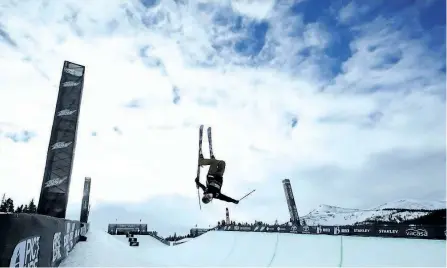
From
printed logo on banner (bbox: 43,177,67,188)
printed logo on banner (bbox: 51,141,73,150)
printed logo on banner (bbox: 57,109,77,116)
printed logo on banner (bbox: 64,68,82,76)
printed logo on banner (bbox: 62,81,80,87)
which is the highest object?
printed logo on banner (bbox: 64,68,82,76)

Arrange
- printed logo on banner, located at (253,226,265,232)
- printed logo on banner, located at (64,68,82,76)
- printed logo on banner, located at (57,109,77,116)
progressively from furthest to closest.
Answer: printed logo on banner, located at (253,226,265,232) < printed logo on banner, located at (64,68,82,76) < printed logo on banner, located at (57,109,77,116)

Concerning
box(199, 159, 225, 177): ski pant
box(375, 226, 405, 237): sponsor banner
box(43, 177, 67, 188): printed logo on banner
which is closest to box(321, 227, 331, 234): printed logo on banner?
box(375, 226, 405, 237): sponsor banner

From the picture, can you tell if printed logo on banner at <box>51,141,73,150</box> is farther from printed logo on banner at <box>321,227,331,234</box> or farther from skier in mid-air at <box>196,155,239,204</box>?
printed logo on banner at <box>321,227,331,234</box>

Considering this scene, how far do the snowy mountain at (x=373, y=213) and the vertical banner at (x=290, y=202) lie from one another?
2565 mm

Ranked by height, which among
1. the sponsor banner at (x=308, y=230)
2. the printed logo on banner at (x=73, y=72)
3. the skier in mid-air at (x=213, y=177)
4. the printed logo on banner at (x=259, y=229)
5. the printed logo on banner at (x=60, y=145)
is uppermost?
the printed logo on banner at (x=73, y=72)

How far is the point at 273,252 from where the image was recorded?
56.9 feet

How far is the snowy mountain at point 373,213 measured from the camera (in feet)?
87.1

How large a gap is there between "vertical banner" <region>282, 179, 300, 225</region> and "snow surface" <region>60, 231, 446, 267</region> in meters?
11.0

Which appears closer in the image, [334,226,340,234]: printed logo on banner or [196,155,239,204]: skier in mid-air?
[196,155,239,204]: skier in mid-air

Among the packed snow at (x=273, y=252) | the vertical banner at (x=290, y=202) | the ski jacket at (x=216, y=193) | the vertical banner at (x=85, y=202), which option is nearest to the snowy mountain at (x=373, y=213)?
the vertical banner at (x=290, y=202)

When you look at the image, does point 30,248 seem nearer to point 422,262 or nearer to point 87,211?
point 422,262

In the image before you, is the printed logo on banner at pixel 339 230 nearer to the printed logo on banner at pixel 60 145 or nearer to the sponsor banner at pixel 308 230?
the sponsor banner at pixel 308 230

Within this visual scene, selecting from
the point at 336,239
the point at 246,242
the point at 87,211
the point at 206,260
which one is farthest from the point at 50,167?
the point at 87,211

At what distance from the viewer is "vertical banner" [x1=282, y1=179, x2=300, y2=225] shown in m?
31.6
